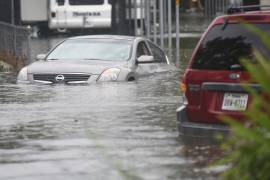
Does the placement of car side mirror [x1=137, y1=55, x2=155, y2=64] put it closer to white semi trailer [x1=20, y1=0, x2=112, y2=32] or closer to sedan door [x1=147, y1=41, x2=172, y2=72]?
sedan door [x1=147, y1=41, x2=172, y2=72]

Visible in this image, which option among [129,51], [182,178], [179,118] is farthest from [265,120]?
[129,51]

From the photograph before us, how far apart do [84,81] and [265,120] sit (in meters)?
13.1

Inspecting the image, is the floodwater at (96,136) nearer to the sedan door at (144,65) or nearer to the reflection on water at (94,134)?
the reflection on water at (94,134)

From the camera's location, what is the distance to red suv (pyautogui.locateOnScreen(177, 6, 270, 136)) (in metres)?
9.72

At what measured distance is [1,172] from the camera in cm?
905

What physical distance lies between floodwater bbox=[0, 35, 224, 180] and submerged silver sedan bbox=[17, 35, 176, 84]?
1.01ft

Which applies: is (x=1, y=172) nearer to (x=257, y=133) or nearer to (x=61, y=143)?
(x=61, y=143)

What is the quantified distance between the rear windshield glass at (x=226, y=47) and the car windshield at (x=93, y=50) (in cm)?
923

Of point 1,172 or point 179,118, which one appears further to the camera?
point 179,118

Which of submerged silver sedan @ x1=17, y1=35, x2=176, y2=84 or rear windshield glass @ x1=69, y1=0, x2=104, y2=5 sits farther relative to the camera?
rear windshield glass @ x1=69, y1=0, x2=104, y2=5

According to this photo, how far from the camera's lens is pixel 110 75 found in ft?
60.3

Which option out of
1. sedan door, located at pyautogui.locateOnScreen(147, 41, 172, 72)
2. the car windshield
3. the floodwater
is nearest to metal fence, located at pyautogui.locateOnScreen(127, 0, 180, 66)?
sedan door, located at pyautogui.locateOnScreen(147, 41, 172, 72)

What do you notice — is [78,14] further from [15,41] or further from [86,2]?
[15,41]

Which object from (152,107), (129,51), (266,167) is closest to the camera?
(266,167)
